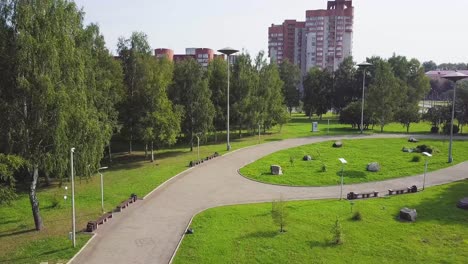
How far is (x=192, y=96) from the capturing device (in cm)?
5384

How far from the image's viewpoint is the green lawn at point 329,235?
21.7 metres

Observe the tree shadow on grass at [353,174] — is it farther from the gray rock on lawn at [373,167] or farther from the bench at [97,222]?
the bench at [97,222]

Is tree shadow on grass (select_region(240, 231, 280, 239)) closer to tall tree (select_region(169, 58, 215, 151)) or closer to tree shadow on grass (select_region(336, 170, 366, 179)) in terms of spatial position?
tree shadow on grass (select_region(336, 170, 366, 179))

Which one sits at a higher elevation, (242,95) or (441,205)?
(242,95)

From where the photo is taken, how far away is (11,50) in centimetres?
2408

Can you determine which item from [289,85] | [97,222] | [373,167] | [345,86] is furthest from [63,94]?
[289,85]

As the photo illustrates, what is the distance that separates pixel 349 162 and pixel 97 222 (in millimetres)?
28872

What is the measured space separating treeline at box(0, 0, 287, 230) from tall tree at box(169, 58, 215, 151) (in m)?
1.93

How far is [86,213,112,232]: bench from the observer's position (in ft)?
81.9

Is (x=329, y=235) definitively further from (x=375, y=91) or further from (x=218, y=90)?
(x=375, y=91)

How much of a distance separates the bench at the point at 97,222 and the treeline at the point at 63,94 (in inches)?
144

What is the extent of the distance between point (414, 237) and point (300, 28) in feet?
521

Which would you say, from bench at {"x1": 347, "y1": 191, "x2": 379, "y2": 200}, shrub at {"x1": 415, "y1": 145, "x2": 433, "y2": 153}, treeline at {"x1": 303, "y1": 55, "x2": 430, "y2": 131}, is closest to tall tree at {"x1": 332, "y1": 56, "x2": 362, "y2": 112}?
treeline at {"x1": 303, "y1": 55, "x2": 430, "y2": 131}

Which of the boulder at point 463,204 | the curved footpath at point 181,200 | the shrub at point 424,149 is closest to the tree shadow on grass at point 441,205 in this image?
the boulder at point 463,204
